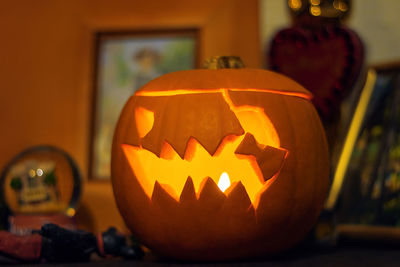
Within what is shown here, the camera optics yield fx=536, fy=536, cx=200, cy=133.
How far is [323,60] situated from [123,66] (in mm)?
563

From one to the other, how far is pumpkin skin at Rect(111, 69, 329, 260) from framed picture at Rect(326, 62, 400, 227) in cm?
24

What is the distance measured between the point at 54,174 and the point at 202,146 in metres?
0.59

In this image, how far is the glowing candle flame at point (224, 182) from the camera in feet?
3.06

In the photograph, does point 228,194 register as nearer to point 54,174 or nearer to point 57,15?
point 54,174

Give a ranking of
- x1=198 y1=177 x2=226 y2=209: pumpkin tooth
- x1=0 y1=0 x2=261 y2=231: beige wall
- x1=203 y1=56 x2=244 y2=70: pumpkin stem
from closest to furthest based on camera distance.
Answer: x1=198 y1=177 x2=226 y2=209: pumpkin tooth
x1=203 y1=56 x2=244 y2=70: pumpkin stem
x1=0 y1=0 x2=261 y2=231: beige wall

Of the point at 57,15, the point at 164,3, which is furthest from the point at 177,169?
the point at 57,15

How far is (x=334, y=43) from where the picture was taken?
130 cm

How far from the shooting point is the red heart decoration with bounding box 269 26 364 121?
1.29 meters

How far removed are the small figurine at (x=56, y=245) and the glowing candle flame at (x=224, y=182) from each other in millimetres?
245

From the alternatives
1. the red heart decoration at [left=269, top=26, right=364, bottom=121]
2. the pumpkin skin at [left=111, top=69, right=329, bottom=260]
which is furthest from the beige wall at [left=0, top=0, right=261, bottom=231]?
the pumpkin skin at [left=111, top=69, right=329, bottom=260]

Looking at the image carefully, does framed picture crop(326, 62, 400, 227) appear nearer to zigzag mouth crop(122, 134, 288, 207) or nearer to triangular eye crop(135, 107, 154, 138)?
zigzag mouth crop(122, 134, 288, 207)

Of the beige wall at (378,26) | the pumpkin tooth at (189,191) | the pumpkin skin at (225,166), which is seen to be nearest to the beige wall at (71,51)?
the beige wall at (378,26)

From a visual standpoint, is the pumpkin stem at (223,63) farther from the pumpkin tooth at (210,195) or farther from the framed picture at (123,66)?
the framed picture at (123,66)

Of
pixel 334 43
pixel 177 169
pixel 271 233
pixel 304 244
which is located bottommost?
pixel 304 244
